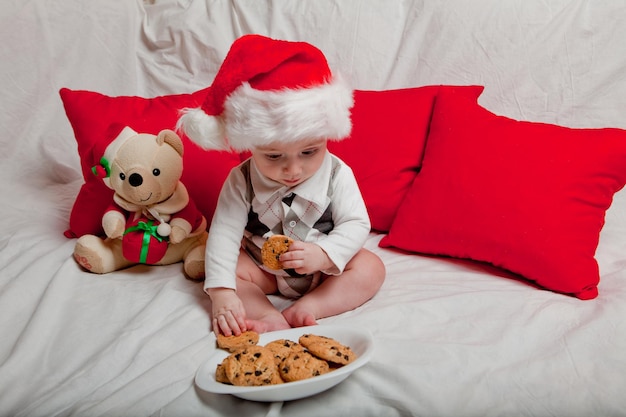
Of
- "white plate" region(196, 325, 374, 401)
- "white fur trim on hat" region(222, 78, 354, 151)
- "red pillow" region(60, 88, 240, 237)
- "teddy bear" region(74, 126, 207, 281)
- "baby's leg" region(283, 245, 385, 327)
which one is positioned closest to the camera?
"white plate" region(196, 325, 374, 401)

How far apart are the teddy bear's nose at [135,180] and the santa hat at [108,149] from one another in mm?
63

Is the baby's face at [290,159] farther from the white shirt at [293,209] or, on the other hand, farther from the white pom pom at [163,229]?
the white pom pom at [163,229]

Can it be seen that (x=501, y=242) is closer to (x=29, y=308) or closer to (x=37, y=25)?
(x=29, y=308)

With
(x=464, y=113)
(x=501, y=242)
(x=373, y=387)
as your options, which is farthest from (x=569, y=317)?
(x=464, y=113)

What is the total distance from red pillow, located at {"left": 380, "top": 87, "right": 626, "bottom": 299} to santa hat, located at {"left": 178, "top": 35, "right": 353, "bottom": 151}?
1.15 feet

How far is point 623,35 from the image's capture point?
145 cm

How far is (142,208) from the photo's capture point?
4.10 ft

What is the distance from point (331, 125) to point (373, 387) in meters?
0.44

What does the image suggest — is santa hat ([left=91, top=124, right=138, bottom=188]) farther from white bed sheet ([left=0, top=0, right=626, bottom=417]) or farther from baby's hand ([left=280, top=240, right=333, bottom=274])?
baby's hand ([left=280, top=240, right=333, bottom=274])

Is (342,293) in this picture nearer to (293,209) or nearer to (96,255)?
(293,209)

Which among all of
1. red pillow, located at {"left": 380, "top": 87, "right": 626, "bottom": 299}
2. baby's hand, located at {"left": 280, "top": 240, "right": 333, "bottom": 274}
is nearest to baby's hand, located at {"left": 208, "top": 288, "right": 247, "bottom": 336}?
baby's hand, located at {"left": 280, "top": 240, "right": 333, "bottom": 274}

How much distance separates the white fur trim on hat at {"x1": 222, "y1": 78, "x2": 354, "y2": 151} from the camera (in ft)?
3.23

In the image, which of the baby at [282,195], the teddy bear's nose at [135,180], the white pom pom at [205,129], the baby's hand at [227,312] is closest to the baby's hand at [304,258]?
the baby at [282,195]

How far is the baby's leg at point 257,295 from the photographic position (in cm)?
106
